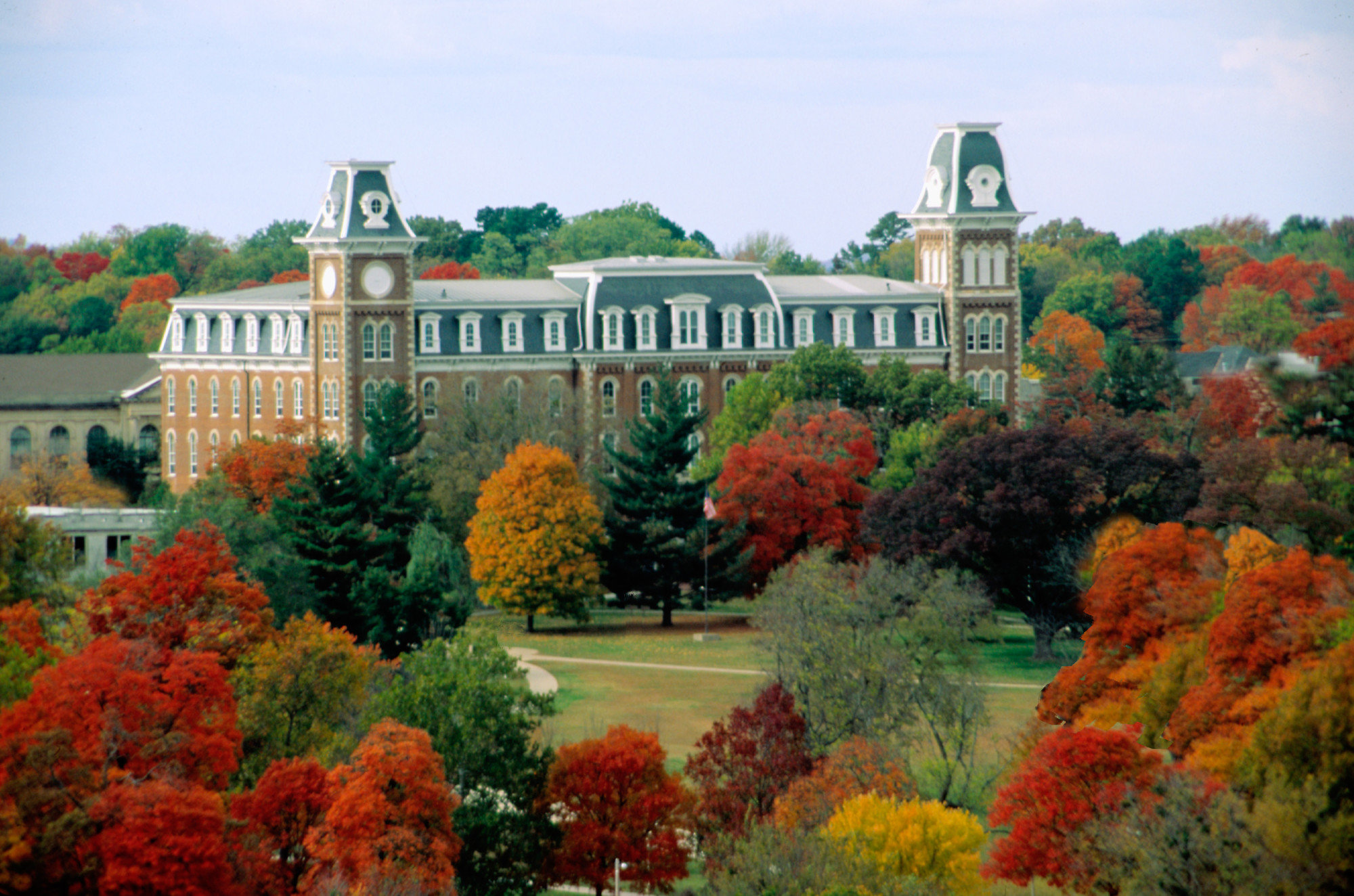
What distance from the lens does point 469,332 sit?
80.3m

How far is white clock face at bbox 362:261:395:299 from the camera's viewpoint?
7788 cm

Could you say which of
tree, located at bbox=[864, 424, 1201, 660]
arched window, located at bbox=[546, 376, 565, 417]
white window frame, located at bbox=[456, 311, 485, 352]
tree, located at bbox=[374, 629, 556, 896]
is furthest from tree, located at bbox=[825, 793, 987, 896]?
white window frame, located at bbox=[456, 311, 485, 352]

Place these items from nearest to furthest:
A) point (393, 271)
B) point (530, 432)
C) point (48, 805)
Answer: point (48, 805) < point (530, 432) < point (393, 271)

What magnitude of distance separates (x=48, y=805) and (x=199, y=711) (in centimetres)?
444

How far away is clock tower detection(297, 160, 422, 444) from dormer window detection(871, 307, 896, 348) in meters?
19.6

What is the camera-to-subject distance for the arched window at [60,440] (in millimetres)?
91688

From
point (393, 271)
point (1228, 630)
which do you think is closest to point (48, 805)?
point (1228, 630)

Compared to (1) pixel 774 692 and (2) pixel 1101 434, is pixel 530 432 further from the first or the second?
(1) pixel 774 692

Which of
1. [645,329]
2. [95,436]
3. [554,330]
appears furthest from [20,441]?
[645,329]

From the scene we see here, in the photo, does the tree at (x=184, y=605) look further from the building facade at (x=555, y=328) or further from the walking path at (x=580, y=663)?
the building facade at (x=555, y=328)

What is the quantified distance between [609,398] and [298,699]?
4507cm

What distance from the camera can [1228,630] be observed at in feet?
115

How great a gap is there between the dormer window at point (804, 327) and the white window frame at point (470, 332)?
525 inches

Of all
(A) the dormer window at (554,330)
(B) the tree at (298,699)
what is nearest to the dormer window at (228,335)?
(A) the dormer window at (554,330)
